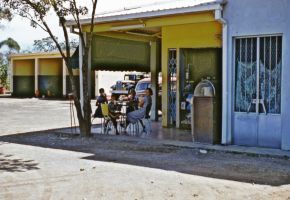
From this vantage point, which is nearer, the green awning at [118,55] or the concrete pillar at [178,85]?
the concrete pillar at [178,85]

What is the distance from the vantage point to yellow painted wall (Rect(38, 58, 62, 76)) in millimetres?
42531

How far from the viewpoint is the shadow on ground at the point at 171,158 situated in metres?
8.77

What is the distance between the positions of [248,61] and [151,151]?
3.28 metres

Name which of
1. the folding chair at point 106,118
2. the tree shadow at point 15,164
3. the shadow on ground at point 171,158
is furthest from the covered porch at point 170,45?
the tree shadow at point 15,164

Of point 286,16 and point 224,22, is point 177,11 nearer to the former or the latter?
point 224,22

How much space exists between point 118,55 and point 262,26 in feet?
23.6

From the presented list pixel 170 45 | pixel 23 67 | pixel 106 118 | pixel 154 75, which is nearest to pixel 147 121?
pixel 106 118

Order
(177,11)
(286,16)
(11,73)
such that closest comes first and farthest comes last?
(286,16)
(177,11)
(11,73)

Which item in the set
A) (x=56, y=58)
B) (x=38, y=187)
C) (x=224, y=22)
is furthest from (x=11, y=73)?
(x=38, y=187)

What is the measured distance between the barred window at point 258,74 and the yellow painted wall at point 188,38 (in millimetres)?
2754

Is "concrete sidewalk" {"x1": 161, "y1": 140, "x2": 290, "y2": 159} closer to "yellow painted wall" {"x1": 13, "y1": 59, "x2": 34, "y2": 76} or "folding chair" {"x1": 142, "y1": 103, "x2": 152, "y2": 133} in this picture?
"folding chair" {"x1": 142, "y1": 103, "x2": 152, "y2": 133}

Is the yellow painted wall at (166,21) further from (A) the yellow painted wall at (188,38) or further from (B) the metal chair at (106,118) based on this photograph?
(B) the metal chair at (106,118)

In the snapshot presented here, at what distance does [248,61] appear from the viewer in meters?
11.9

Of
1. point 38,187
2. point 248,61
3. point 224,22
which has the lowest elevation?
point 38,187
